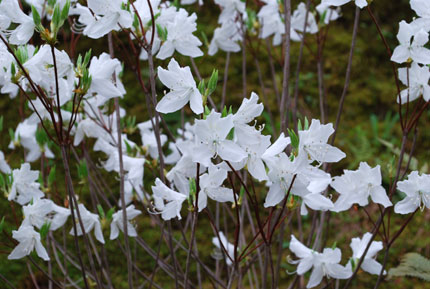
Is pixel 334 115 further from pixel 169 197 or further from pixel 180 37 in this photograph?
pixel 169 197

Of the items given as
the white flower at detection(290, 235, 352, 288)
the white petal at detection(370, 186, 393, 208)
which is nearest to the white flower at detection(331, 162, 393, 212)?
the white petal at detection(370, 186, 393, 208)

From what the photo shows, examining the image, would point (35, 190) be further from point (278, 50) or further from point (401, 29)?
point (278, 50)

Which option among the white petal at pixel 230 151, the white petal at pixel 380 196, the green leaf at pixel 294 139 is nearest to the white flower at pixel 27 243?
the white petal at pixel 230 151

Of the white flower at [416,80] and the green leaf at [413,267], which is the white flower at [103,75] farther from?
the green leaf at [413,267]

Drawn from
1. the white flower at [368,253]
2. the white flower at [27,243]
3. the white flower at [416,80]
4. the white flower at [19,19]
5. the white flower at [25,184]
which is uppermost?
the white flower at [19,19]

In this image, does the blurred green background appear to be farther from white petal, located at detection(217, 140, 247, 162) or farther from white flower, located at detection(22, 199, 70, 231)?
white petal, located at detection(217, 140, 247, 162)

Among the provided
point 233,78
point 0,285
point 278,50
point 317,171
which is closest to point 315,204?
point 317,171
